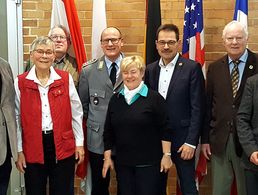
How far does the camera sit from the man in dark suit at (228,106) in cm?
281

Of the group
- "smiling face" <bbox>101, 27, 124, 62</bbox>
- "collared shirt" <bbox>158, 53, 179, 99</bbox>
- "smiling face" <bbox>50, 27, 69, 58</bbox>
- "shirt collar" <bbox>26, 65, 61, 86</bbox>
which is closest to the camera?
"shirt collar" <bbox>26, 65, 61, 86</bbox>

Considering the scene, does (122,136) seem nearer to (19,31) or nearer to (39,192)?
(39,192)

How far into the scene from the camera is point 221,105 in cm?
285

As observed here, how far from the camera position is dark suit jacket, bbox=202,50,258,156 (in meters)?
2.80

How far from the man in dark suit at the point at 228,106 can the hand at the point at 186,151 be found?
0.61ft

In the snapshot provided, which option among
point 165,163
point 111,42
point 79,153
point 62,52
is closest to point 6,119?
point 79,153

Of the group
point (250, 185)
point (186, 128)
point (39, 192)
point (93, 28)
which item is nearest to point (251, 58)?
point (186, 128)

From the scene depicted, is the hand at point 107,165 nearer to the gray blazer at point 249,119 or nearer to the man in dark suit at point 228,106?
→ the man in dark suit at point 228,106

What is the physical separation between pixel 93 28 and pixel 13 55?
0.85 m

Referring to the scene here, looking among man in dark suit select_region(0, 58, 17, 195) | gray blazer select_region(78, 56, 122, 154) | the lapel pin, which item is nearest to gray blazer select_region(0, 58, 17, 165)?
man in dark suit select_region(0, 58, 17, 195)

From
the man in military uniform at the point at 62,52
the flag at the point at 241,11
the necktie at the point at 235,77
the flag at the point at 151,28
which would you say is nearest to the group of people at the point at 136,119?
the necktie at the point at 235,77

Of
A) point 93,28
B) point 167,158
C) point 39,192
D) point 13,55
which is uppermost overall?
point 93,28

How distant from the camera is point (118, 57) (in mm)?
3109

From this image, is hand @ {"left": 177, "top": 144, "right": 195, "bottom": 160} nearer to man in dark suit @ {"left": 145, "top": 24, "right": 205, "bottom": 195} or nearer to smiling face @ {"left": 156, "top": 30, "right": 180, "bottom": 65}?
man in dark suit @ {"left": 145, "top": 24, "right": 205, "bottom": 195}
